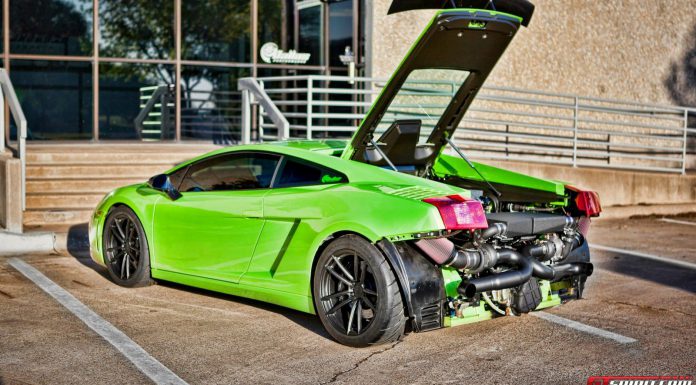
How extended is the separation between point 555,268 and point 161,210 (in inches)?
124

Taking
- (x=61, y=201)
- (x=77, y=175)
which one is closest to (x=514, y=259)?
(x=61, y=201)

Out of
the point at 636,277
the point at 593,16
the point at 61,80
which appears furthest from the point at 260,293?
the point at 593,16

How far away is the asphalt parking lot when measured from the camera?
5.61 m

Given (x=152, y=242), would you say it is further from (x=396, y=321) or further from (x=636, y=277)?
(x=636, y=277)

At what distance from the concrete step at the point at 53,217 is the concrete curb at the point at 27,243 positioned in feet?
4.23

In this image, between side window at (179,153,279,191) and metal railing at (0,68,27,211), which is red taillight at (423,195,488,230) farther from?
metal railing at (0,68,27,211)

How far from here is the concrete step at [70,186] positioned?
1259cm

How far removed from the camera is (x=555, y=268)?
6.95 m

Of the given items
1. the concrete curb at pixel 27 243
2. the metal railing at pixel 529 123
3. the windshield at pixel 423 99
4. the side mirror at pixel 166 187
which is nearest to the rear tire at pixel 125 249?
the side mirror at pixel 166 187

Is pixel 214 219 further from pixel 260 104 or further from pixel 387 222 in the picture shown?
pixel 260 104

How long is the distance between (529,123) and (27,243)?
9970mm

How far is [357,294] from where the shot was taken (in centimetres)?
621

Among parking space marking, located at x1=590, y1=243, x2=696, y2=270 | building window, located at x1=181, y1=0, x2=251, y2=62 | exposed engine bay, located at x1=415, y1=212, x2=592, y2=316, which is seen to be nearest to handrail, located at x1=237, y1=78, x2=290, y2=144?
building window, located at x1=181, y1=0, x2=251, y2=62

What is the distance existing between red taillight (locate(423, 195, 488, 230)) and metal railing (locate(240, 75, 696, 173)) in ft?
28.9
